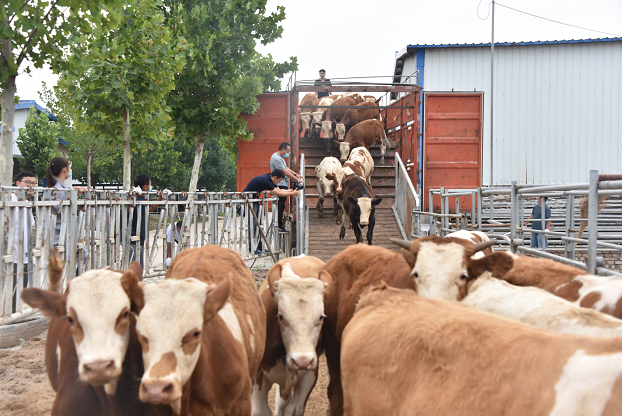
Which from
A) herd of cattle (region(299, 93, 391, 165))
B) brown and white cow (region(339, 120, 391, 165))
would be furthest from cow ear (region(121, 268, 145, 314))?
brown and white cow (region(339, 120, 391, 165))

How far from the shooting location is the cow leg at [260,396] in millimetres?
4277

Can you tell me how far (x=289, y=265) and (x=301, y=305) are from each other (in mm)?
1029

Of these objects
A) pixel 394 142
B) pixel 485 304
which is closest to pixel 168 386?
pixel 485 304

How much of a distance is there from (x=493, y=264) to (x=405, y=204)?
22.9ft

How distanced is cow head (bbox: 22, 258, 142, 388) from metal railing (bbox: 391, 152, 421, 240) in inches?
287

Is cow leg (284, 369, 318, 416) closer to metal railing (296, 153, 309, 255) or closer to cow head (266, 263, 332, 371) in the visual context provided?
cow head (266, 263, 332, 371)

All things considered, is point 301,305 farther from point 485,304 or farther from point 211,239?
point 211,239

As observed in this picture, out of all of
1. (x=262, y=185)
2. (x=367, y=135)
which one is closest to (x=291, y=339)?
(x=262, y=185)

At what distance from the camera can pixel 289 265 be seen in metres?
4.98

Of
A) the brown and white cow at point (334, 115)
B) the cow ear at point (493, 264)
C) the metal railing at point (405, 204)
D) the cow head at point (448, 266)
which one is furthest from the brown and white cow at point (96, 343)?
the brown and white cow at point (334, 115)

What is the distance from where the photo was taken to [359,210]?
33.3ft

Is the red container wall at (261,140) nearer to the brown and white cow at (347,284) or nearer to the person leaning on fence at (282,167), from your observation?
the person leaning on fence at (282,167)

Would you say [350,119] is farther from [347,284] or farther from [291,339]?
[291,339]

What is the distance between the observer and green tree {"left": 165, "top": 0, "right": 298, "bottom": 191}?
1570 centimetres
